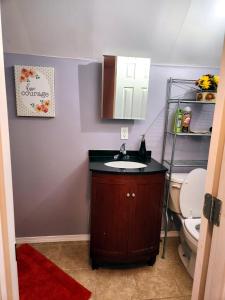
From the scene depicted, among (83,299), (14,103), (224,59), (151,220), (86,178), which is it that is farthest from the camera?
(86,178)

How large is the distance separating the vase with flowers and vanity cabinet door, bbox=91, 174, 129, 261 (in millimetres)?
1086

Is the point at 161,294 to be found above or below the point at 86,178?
below

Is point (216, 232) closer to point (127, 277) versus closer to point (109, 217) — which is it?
point (109, 217)

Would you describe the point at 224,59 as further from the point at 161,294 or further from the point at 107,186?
the point at 161,294

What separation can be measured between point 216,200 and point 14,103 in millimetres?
1812

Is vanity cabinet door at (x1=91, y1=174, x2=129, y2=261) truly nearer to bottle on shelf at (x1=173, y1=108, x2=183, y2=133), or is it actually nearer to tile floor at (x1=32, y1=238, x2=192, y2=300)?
tile floor at (x1=32, y1=238, x2=192, y2=300)

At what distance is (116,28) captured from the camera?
170cm

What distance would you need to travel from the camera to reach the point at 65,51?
183 centimetres

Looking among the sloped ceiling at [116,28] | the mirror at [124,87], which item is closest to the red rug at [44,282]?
the mirror at [124,87]

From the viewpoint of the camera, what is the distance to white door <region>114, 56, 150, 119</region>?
→ 1.84 meters

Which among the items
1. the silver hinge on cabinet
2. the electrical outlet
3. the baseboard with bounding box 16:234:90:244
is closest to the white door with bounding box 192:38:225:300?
the silver hinge on cabinet

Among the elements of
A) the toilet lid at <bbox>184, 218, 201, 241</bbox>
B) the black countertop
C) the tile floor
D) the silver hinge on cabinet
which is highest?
the silver hinge on cabinet

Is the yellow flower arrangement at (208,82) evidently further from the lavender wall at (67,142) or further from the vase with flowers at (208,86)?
the lavender wall at (67,142)

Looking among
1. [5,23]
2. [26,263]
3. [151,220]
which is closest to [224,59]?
[151,220]
